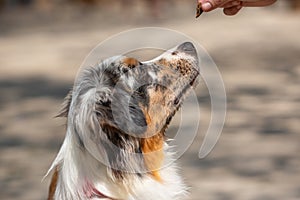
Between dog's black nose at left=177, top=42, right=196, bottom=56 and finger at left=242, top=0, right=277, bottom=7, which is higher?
finger at left=242, top=0, right=277, bottom=7

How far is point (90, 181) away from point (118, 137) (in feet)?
0.79

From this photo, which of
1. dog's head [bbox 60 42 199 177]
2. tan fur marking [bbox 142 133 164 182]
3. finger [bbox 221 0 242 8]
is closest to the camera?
dog's head [bbox 60 42 199 177]

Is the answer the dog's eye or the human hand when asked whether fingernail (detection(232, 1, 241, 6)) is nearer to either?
the human hand

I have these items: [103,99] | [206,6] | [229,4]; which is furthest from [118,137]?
[229,4]

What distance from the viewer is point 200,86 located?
9367 millimetres

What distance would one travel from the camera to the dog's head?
359 cm

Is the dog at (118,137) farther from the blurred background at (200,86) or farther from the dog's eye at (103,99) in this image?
the blurred background at (200,86)

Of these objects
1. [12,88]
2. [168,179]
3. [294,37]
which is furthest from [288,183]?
[294,37]

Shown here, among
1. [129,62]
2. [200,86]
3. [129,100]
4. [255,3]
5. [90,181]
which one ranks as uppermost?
[255,3]

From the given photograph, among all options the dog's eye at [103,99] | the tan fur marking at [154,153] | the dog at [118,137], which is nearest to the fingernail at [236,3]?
the dog at [118,137]

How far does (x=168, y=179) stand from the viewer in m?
3.96

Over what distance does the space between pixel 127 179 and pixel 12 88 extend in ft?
23.1

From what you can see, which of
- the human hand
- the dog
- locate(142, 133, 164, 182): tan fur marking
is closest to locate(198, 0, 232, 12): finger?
the human hand

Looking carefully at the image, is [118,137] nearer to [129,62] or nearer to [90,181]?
[90,181]
